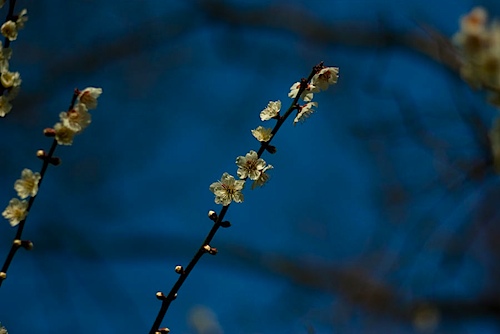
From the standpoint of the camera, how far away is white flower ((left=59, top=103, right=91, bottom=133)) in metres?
1.03

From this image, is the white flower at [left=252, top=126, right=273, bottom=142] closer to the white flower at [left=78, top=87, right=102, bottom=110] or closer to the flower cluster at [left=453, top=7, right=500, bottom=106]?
the white flower at [left=78, top=87, right=102, bottom=110]

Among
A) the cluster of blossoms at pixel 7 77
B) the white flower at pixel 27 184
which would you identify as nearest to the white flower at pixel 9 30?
the cluster of blossoms at pixel 7 77

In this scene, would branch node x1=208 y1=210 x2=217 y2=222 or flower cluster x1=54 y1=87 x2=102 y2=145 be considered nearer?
flower cluster x1=54 y1=87 x2=102 y2=145

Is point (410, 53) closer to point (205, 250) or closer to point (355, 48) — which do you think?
point (355, 48)

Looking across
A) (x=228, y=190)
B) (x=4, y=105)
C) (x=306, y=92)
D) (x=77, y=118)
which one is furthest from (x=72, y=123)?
(x=306, y=92)

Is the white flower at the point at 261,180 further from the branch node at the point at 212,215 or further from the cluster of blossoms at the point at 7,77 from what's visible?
the cluster of blossoms at the point at 7,77

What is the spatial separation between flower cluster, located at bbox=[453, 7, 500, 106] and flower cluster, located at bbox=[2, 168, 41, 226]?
0.78m

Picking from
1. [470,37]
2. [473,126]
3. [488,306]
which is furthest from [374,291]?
[470,37]

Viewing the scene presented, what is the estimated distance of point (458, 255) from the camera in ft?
9.04

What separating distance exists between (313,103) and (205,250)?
0.99 ft

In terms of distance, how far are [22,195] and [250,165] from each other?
0.38 metres

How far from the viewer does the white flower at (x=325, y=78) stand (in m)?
1.06

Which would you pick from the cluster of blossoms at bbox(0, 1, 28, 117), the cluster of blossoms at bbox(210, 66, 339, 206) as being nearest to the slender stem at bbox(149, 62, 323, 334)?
the cluster of blossoms at bbox(210, 66, 339, 206)

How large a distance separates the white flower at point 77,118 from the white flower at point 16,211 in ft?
→ 0.52
